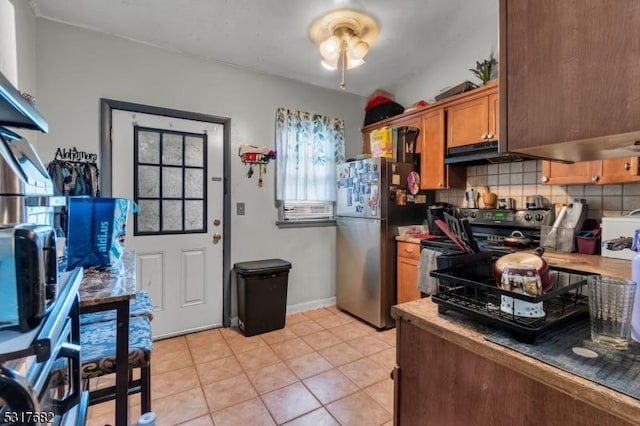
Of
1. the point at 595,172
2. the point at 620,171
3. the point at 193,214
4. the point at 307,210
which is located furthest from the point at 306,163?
the point at 620,171

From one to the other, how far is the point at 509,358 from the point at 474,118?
2421mm

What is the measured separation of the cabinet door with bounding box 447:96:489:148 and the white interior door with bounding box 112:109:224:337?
218 cm

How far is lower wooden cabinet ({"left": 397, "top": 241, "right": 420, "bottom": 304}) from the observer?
111 inches

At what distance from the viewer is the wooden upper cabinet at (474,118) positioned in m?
2.51

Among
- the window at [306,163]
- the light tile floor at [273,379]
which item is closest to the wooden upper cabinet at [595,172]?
the light tile floor at [273,379]

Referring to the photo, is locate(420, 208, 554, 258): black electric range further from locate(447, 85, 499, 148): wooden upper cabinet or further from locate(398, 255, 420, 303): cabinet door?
locate(447, 85, 499, 148): wooden upper cabinet

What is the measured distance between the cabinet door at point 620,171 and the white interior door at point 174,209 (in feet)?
9.77

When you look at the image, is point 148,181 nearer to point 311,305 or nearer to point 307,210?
point 307,210

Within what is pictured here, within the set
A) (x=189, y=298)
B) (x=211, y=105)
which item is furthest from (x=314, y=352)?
(x=211, y=105)

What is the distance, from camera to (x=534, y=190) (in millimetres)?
2574

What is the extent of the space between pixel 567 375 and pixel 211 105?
10.0 feet

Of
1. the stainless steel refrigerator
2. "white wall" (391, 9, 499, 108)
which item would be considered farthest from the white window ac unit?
"white wall" (391, 9, 499, 108)

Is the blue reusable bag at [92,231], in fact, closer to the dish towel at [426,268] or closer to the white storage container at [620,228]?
the dish towel at [426,268]

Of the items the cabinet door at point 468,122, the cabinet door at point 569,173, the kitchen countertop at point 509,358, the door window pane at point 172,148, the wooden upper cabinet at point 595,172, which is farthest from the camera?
the door window pane at point 172,148
